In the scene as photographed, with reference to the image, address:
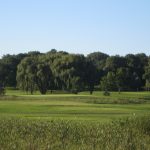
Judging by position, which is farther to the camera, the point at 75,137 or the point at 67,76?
the point at 67,76

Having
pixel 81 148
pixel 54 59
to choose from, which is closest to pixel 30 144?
pixel 81 148

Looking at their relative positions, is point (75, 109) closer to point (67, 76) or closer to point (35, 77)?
point (35, 77)

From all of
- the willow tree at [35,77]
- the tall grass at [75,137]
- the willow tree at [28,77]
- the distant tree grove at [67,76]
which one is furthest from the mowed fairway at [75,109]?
Answer: the distant tree grove at [67,76]

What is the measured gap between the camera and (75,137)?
19.5 m

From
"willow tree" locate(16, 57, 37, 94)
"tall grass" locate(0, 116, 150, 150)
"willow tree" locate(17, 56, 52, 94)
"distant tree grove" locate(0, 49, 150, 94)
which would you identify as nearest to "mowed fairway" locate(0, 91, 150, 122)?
"tall grass" locate(0, 116, 150, 150)

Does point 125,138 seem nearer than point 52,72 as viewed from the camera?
Yes

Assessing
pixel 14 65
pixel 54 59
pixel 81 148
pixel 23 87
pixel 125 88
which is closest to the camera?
pixel 81 148

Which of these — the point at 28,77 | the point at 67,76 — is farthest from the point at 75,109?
the point at 67,76

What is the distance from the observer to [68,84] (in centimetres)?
11612

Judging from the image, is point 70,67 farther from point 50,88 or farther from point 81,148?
point 81,148

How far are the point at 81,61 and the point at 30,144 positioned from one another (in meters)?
104

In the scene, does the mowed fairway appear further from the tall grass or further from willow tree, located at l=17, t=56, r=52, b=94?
willow tree, located at l=17, t=56, r=52, b=94

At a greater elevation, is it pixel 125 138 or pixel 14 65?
pixel 14 65

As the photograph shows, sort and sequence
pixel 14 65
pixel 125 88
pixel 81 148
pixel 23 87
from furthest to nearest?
pixel 14 65 < pixel 125 88 < pixel 23 87 < pixel 81 148
